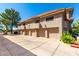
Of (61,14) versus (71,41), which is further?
(61,14)

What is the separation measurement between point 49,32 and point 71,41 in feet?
19.8

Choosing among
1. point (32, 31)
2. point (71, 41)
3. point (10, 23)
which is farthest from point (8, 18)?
point (71, 41)

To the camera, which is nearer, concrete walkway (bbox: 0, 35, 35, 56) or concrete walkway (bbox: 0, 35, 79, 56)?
concrete walkway (bbox: 0, 35, 35, 56)

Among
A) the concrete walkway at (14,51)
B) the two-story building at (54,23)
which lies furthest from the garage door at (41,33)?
the concrete walkway at (14,51)

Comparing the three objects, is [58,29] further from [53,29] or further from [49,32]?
[49,32]

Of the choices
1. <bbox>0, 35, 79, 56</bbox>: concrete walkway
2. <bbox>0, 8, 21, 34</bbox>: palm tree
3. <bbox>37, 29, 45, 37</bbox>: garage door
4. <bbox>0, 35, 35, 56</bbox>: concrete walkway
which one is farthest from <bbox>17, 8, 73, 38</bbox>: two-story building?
<bbox>0, 8, 21, 34</bbox>: palm tree

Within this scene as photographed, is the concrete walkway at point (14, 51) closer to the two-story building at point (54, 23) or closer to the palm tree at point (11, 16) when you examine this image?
the two-story building at point (54, 23)

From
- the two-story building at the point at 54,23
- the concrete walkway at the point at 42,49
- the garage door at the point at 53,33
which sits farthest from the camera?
the garage door at the point at 53,33

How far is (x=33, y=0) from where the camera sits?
9.64 m

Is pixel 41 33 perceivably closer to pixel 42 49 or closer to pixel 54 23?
pixel 54 23

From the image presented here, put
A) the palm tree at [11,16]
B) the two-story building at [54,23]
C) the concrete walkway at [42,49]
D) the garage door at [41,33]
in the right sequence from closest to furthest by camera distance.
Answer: the concrete walkway at [42,49] → the two-story building at [54,23] → the garage door at [41,33] → the palm tree at [11,16]

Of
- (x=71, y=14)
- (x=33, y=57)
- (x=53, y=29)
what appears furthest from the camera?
(x=71, y=14)

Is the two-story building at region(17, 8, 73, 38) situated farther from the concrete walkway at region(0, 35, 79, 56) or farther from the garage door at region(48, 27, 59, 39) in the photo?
the concrete walkway at region(0, 35, 79, 56)

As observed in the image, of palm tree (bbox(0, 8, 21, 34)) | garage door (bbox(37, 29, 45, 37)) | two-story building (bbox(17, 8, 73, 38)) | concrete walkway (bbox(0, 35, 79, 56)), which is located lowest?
concrete walkway (bbox(0, 35, 79, 56))
